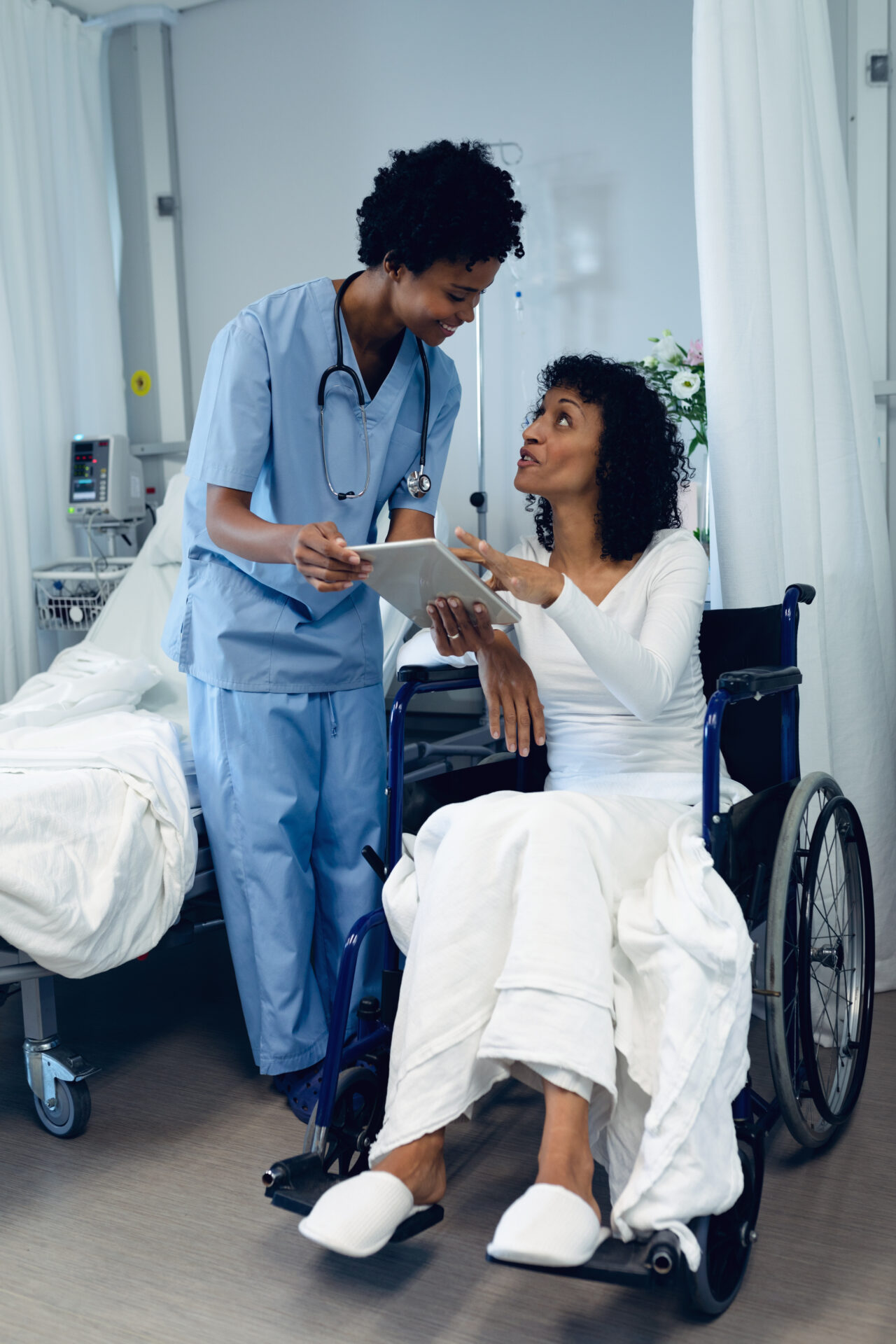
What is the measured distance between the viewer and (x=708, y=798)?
1.26m

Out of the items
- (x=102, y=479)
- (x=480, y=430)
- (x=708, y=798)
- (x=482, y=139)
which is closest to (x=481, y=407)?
(x=480, y=430)

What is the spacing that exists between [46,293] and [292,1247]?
272cm

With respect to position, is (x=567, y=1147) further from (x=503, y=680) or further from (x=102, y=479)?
(x=102, y=479)

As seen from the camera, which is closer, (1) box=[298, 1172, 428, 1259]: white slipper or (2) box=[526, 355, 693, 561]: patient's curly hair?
(1) box=[298, 1172, 428, 1259]: white slipper

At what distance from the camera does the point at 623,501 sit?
5.49 feet

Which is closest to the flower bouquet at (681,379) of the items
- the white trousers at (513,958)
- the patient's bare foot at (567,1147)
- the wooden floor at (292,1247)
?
the white trousers at (513,958)

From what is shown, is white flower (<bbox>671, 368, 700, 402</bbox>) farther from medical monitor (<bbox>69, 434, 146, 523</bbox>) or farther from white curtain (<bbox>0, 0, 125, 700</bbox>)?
white curtain (<bbox>0, 0, 125, 700</bbox>)

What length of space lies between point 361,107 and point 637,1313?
10.0ft

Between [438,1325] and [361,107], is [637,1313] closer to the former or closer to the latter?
[438,1325]

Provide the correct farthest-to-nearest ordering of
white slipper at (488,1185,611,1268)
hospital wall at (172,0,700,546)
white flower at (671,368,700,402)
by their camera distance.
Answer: hospital wall at (172,0,700,546)
white flower at (671,368,700,402)
white slipper at (488,1185,611,1268)

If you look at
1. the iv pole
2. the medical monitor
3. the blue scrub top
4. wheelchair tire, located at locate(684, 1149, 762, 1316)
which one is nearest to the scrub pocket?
the blue scrub top

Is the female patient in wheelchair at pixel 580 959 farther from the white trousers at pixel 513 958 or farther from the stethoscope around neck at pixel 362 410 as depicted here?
the stethoscope around neck at pixel 362 410

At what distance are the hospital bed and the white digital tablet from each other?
1.73 feet

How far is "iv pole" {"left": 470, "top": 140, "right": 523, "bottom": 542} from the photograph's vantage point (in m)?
2.94
